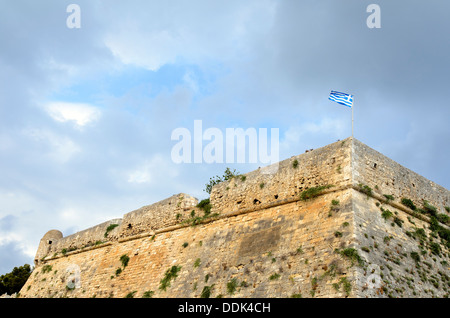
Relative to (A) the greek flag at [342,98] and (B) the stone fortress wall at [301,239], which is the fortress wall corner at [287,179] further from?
(A) the greek flag at [342,98]

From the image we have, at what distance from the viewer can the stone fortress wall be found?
1112 centimetres

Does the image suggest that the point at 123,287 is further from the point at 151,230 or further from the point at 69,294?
the point at 69,294

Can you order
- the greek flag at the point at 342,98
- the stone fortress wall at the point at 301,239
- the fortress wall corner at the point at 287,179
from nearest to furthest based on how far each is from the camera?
the stone fortress wall at the point at 301,239 < the fortress wall corner at the point at 287,179 < the greek flag at the point at 342,98

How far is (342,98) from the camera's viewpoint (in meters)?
14.0

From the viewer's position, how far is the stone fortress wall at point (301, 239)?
1112 centimetres

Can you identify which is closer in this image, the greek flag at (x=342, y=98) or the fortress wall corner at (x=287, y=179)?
the fortress wall corner at (x=287, y=179)

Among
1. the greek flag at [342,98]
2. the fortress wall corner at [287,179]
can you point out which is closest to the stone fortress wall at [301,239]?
the fortress wall corner at [287,179]

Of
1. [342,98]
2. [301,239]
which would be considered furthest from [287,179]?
[342,98]

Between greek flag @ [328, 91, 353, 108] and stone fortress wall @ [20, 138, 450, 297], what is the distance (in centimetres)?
149

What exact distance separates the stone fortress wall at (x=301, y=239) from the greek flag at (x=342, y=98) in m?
1.49

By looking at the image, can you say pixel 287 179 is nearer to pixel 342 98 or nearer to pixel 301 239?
pixel 301 239

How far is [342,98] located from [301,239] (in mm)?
4498
